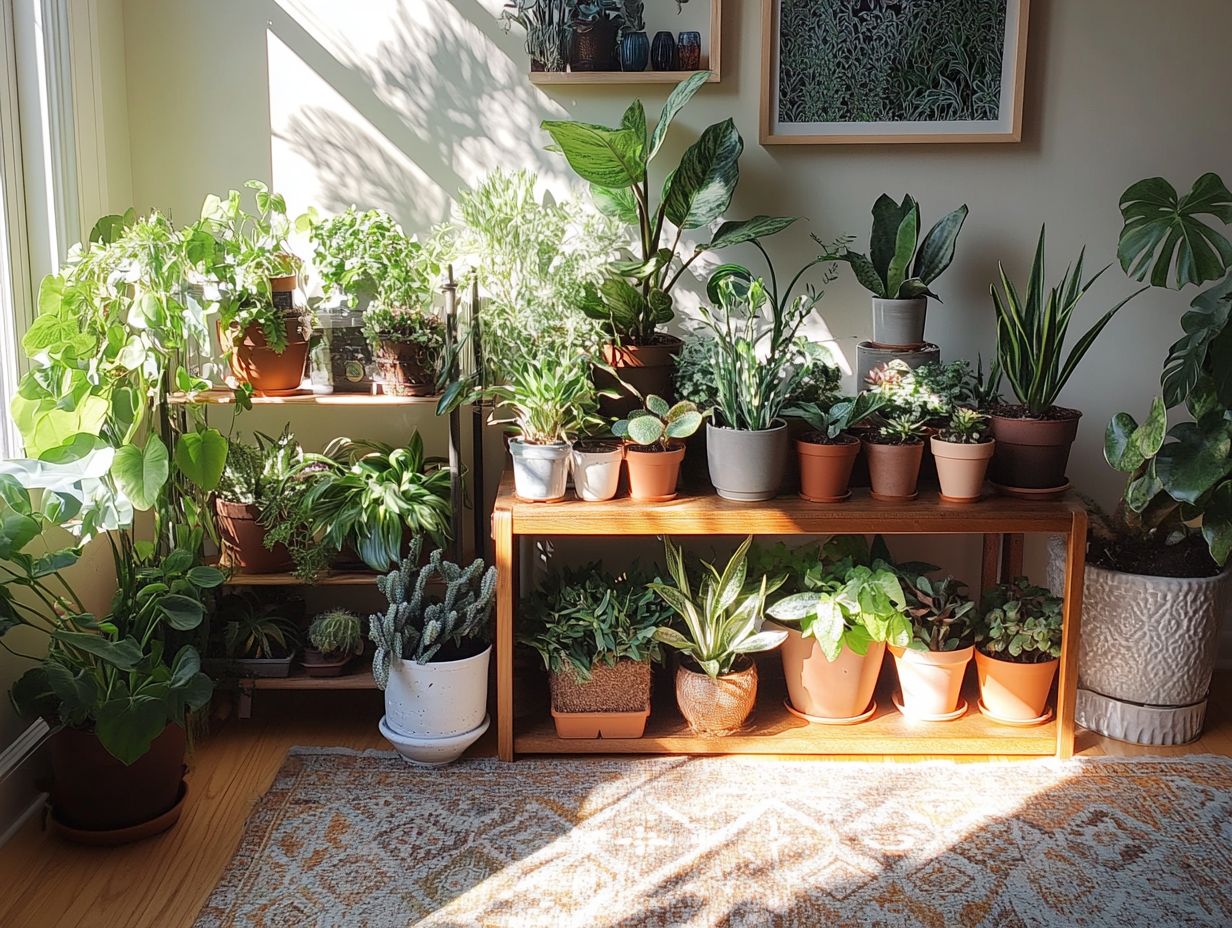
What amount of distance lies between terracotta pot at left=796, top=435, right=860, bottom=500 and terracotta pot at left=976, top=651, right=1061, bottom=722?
0.60 meters

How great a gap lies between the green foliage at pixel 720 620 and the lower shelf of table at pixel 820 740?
0.61ft

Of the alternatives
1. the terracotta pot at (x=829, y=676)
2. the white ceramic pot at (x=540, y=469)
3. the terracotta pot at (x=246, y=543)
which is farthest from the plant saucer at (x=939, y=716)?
the terracotta pot at (x=246, y=543)

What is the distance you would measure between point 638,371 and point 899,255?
0.72m

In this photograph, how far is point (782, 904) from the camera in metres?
2.39

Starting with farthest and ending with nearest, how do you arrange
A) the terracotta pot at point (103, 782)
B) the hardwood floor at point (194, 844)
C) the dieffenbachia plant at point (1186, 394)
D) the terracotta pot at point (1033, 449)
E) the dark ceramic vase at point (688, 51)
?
the dark ceramic vase at point (688, 51), the terracotta pot at point (1033, 449), the dieffenbachia plant at point (1186, 394), the terracotta pot at point (103, 782), the hardwood floor at point (194, 844)

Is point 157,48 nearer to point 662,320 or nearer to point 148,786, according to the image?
point 662,320

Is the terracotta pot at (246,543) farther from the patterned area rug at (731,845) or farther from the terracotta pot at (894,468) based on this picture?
the terracotta pot at (894,468)

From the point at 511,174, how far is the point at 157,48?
97 cm

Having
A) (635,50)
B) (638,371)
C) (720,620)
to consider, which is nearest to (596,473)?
(638,371)

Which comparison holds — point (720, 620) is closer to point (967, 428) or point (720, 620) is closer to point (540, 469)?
point (540, 469)

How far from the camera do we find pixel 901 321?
3111 millimetres

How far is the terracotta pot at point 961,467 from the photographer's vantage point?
113 inches

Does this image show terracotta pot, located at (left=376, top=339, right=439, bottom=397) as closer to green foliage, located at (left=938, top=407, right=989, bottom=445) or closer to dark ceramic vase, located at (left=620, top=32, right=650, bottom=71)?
dark ceramic vase, located at (left=620, top=32, right=650, bottom=71)

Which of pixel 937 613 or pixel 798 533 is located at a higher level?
pixel 798 533
